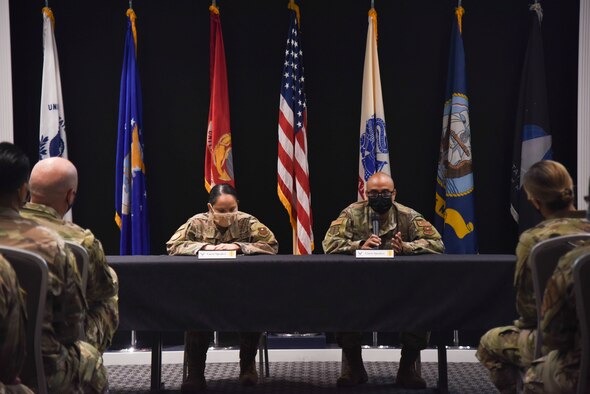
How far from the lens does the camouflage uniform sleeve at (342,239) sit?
4.84m

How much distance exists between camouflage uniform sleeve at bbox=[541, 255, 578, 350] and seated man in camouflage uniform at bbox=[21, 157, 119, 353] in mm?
1738

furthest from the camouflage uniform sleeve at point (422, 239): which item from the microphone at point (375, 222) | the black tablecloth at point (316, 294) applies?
the black tablecloth at point (316, 294)

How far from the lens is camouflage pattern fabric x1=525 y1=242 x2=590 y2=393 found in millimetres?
2494

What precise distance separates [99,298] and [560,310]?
185 centimetres

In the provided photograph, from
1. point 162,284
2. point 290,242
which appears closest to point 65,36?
point 290,242

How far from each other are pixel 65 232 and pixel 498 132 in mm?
4572

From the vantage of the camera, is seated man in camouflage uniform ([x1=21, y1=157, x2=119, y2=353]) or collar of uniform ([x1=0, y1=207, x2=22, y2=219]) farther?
seated man in camouflage uniform ([x1=21, y1=157, x2=119, y2=353])

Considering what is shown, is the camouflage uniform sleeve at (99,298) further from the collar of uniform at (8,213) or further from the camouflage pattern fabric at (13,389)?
the camouflage pattern fabric at (13,389)

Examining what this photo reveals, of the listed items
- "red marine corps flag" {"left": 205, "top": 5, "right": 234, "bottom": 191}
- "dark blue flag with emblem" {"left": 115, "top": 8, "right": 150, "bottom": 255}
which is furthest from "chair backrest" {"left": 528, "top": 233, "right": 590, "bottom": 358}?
"dark blue flag with emblem" {"left": 115, "top": 8, "right": 150, "bottom": 255}

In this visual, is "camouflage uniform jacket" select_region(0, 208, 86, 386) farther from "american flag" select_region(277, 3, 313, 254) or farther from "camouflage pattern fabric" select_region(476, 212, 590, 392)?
"american flag" select_region(277, 3, 313, 254)

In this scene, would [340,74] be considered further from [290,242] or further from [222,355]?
[222,355]

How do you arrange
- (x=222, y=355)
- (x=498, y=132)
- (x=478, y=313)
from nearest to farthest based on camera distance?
(x=478, y=313), (x=222, y=355), (x=498, y=132)

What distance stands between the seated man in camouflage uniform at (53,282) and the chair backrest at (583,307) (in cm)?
163

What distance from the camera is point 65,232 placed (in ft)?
10.4
